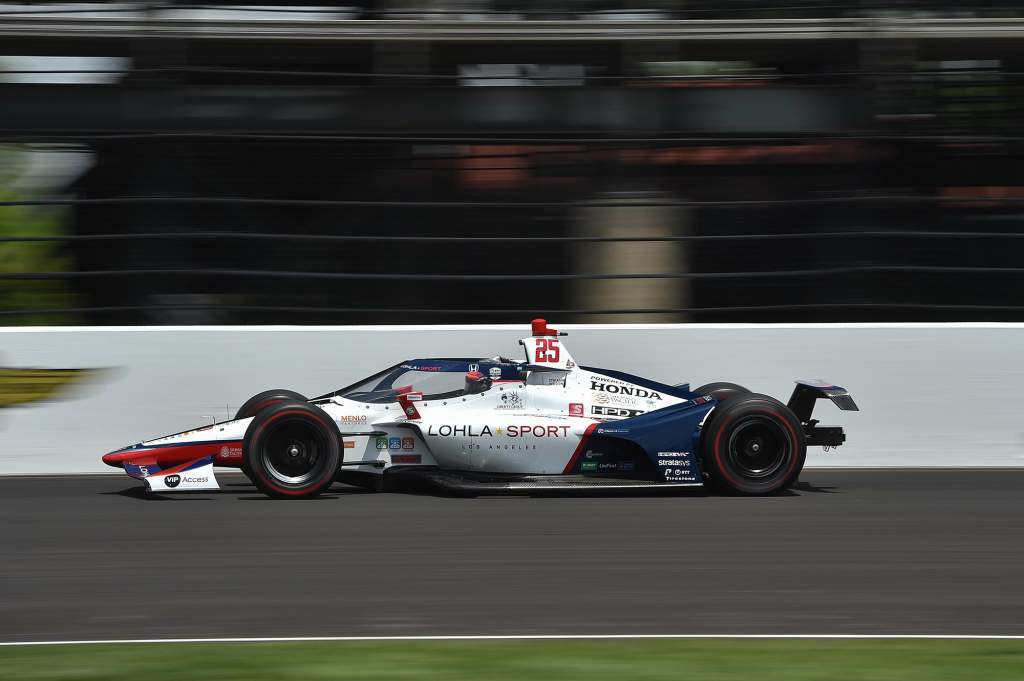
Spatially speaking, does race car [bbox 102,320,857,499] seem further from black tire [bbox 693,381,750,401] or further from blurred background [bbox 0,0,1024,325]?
blurred background [bbox 0,0,1024,325]

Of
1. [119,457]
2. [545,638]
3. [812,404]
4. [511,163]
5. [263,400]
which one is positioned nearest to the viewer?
[545,638]

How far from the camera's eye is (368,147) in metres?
12.5

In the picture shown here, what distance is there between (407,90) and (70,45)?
11.3ft

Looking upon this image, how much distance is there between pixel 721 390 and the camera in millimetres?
9758

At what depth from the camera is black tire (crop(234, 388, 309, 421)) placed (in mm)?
9498

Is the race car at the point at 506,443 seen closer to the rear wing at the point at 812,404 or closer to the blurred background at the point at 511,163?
the rear wing at the point at 812,404

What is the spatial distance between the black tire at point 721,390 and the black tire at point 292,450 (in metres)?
2.82

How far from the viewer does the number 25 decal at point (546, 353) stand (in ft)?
30.2

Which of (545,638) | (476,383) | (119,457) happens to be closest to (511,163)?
(476,383)

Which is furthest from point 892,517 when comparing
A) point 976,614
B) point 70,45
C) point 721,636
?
point 70,45

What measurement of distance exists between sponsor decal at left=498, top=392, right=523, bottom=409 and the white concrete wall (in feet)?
6.19

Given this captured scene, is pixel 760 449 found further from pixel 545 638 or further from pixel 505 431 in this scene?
pixel 545 638

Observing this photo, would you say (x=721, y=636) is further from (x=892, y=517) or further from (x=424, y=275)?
(x=424, y=275)

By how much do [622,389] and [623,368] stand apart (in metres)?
1.74
